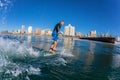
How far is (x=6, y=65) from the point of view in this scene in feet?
34.4

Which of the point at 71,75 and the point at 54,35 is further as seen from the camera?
the point at 54,35

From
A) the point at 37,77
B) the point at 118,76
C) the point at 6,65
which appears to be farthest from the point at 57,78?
the point at 118,76

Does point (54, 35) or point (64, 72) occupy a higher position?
point (54, 35)

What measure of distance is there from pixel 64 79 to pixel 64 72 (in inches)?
54.9

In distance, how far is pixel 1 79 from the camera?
8.32 metres

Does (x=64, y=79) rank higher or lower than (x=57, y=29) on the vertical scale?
lower

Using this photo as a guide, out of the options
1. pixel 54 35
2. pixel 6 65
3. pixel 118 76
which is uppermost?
pixel 54 35

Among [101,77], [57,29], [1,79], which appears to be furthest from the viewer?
[57,29]

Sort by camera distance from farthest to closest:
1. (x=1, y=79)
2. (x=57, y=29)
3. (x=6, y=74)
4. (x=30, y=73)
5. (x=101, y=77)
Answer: (x=57, y=29) < (x=101, y=77) < (x=30, y=73) < (x=6, y=74) < (x=1, y=79)

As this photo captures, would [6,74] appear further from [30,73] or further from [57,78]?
[57,78]

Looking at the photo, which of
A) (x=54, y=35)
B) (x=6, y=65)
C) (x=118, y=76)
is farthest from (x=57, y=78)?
(x=54, y=35)

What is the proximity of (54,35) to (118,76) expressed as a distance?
832cm

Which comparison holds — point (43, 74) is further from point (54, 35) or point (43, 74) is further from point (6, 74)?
point (54, 35)

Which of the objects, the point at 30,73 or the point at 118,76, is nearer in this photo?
the point at 30,73
